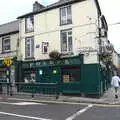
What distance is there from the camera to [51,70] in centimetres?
2539

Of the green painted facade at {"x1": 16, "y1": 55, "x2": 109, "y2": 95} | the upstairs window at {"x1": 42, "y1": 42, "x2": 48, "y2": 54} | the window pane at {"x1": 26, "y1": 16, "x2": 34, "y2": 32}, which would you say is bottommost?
the green painted facade at {"x1": 16, "y1": 55, "x2": 109, "y2": 95}

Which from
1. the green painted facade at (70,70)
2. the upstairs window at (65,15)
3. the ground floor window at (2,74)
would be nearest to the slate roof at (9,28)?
the ground floor window at (2,74)

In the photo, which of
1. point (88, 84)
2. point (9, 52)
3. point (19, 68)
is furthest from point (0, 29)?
point (88, 84)

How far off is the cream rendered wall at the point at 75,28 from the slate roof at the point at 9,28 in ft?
10.8

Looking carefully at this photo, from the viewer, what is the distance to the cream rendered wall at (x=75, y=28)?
23.2 metres

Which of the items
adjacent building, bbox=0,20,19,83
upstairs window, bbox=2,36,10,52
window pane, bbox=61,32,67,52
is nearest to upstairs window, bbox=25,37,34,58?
adjacent building, bbox=0,20,19,83

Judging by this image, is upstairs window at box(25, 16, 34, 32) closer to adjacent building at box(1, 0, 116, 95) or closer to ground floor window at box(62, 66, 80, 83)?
adjacent building at box(1, 0, 116, 95)

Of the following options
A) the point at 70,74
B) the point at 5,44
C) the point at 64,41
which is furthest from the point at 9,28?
the point at 70,74

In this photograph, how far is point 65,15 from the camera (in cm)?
2509

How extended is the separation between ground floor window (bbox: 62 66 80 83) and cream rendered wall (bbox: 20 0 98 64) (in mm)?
1365

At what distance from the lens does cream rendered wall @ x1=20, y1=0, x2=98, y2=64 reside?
23250mm

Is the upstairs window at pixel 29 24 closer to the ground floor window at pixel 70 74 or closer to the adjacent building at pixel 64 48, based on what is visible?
the adjacent building at pixel 64 48

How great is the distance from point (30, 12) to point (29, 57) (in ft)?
14.2

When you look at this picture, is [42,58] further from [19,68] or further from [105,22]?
[105,22]
